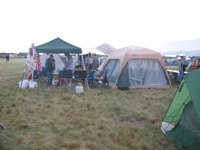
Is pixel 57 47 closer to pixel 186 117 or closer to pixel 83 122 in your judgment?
pixel 83 122

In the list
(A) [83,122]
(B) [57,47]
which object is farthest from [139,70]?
(A) [83,122]

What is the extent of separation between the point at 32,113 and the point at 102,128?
2322 mm

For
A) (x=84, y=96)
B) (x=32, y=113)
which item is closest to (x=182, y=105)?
(x=32, y=113)

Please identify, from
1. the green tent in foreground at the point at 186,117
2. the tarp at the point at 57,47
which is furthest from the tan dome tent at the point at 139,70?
the green tent in foreground at the point at 186,117

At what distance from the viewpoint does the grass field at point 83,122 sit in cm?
425

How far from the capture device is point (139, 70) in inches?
420

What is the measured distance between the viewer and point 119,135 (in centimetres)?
468

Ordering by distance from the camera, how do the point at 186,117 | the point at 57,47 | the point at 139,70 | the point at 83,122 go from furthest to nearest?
1. the point at 57,47
2. the point at 139,70
3. the point at 83,122
4. the point at 186,117

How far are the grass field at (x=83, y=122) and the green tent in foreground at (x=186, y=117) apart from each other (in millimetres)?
225

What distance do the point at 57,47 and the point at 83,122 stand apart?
22.6 ft

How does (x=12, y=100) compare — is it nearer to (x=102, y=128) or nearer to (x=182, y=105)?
(x=102, y=128)

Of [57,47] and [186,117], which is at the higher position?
[57,47]

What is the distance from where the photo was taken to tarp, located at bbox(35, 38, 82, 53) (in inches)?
451

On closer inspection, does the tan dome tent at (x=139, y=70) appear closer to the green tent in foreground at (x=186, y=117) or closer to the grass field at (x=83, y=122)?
the grass field at (x=83, y=122)
